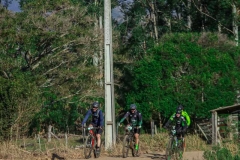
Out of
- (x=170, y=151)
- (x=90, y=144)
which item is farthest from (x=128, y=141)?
(x=170, y=151)

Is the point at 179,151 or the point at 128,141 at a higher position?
the point at 128,141

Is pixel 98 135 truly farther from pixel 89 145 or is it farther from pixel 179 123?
pixel 179 123

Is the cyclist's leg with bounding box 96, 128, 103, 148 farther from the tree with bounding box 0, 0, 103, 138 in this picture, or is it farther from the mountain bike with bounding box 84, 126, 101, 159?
the tree with bounding box 0, 0, 103, 138

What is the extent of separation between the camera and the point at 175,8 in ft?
148

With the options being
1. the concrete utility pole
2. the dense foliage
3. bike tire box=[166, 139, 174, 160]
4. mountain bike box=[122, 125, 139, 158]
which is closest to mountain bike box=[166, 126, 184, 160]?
bike tire box=[166, 139, 174, 160]

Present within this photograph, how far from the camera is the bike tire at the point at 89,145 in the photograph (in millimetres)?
17453

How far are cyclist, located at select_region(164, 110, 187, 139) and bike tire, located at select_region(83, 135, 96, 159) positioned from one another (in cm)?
229

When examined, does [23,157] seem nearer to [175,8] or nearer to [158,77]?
[158,77]

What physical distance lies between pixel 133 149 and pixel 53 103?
1415cm

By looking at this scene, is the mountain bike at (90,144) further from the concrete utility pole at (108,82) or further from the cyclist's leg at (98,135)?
the concrete utility pole at (108,82)

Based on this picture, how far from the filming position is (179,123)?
17344 millimetres

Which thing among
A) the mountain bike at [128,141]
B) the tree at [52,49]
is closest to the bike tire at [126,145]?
the mountain bike at [128,141]

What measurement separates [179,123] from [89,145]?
9.25 feet

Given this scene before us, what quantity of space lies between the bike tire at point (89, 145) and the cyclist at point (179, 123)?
90.2 inches
